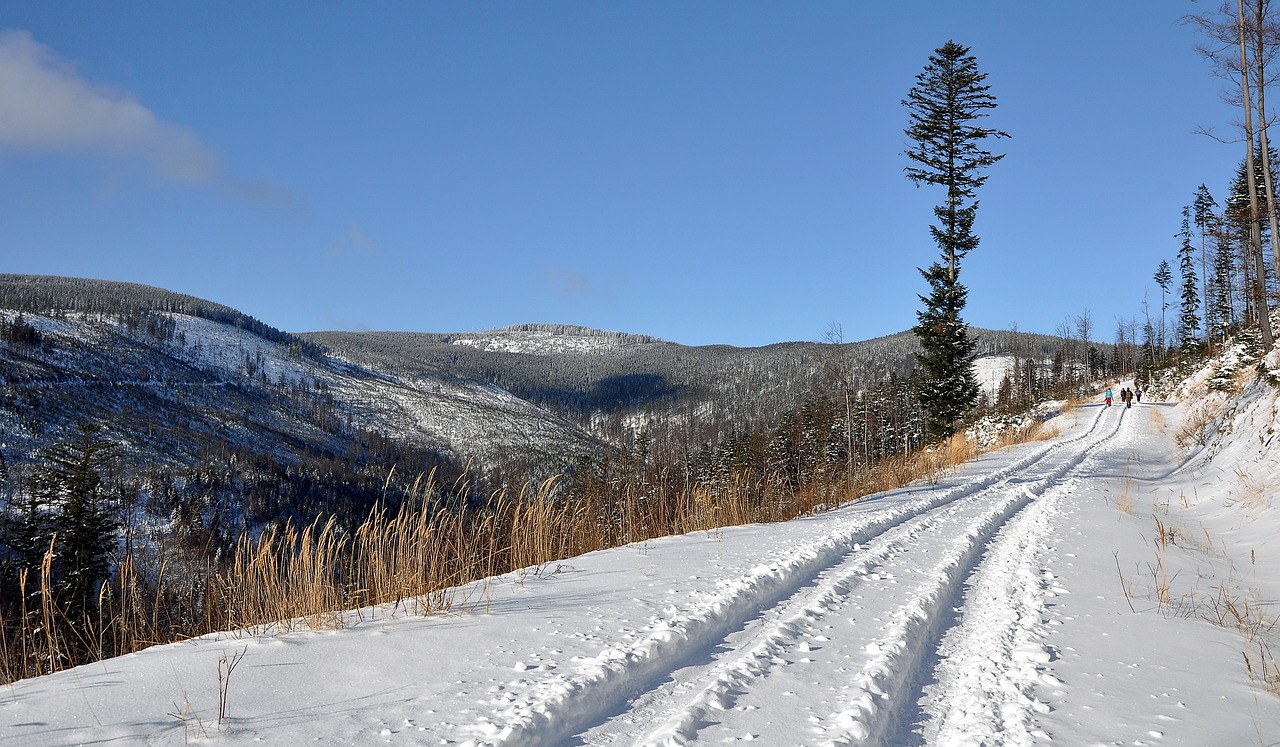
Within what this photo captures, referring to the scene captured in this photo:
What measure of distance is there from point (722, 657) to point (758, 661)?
0.21 meters

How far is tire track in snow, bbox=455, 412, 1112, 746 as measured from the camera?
2799 millimetres

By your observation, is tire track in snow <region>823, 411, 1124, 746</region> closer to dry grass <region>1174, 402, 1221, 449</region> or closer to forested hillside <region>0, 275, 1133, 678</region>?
forested hillside <region>0, 275, 1133, 678</region>

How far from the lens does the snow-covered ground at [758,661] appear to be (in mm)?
2760

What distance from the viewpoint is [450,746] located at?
8.29ft

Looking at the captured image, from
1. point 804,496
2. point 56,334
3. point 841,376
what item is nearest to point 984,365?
point 841,376

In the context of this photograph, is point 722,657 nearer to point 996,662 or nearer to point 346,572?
point 996,662

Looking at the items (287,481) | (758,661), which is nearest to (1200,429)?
(758,661)

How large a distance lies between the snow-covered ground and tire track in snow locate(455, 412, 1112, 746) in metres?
0.01

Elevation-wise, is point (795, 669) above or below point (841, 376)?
below

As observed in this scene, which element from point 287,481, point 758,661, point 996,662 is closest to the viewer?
point 758,661

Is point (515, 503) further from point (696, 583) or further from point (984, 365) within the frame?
point (984, 365)

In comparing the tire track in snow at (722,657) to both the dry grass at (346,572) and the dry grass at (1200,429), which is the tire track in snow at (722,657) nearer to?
the dry grass at (346,572)

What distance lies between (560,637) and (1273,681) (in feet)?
11.8

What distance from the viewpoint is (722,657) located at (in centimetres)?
367
